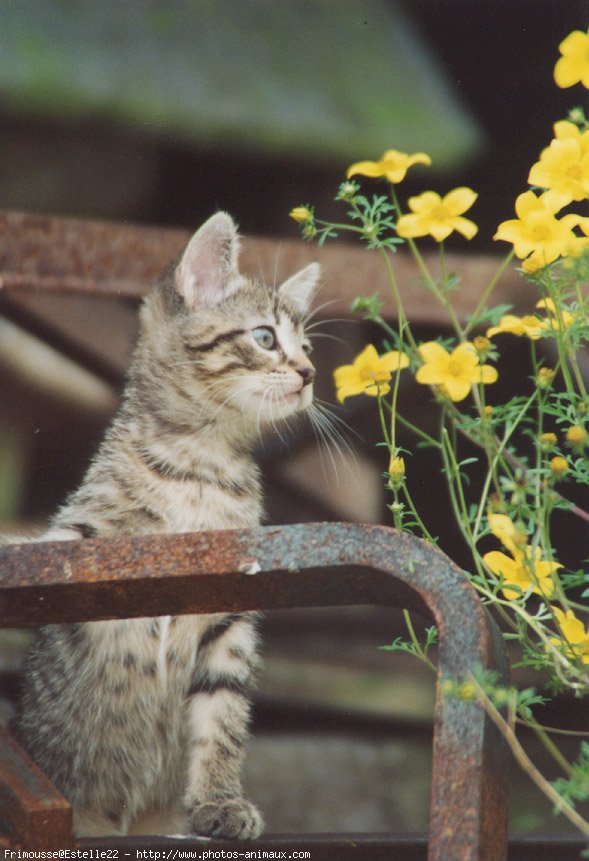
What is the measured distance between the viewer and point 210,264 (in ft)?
6.79

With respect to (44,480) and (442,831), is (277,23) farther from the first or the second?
(442,831)

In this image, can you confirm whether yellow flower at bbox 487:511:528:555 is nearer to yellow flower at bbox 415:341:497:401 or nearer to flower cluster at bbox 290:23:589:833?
flower cluster at bbox 290:23:589:833

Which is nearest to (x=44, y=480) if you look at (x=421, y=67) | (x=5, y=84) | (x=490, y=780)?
(x=5, y=84)

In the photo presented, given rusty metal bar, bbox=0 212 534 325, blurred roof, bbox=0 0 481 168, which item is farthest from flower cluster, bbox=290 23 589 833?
blurred roof, bbox=0 0 481 168

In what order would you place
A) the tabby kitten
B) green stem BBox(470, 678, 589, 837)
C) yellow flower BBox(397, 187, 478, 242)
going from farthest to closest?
1. the tabby kitten
2. yellow flower BBox(397, 187, 478, 242)
3. green stem BBox(470, 678, 589, 837)

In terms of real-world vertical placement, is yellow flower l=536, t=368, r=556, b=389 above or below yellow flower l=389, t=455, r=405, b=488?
above

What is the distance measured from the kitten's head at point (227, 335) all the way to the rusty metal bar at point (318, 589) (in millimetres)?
1062

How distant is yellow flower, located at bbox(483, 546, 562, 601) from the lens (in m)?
1.03

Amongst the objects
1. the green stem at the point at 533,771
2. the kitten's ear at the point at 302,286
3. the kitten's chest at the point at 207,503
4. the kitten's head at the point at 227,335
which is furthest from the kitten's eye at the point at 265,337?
the green stem at the point at 533,771

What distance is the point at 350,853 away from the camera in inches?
46.9

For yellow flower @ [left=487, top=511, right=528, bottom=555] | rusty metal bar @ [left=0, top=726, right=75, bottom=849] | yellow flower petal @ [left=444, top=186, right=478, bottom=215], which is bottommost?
rusty metal bar @ [left=0, top=726, right=75, bottom=849]

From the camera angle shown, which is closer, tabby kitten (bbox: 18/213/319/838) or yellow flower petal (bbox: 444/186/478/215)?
yellow flower petal (bbox: 444/186/478/215)

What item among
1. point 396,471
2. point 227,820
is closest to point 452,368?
point 396,471

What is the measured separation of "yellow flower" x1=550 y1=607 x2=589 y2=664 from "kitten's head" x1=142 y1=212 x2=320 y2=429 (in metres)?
0.91
